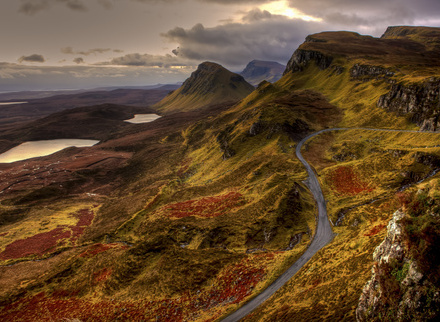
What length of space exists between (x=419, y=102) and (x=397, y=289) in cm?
9666

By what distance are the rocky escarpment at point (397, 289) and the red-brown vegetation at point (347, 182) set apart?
39484 mm

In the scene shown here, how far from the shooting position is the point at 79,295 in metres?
42.8

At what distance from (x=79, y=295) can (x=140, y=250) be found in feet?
41.4

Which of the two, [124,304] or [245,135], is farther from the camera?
[245,135]

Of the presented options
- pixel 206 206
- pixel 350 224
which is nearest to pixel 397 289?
pixel 350 224

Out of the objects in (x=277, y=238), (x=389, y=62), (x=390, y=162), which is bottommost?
(x=277, y=238)

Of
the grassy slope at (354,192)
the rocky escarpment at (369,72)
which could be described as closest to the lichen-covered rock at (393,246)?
the grassy slope at (354,192)

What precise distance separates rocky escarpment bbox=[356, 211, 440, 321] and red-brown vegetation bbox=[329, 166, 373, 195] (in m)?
39.5

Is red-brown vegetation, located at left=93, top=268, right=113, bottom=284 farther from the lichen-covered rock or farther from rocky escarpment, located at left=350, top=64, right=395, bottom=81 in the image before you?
rocky escarpment, located at left=350, top=64, right=395, bottom=81

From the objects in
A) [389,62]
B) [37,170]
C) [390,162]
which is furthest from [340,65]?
[37,170]

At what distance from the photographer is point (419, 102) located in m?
86.8

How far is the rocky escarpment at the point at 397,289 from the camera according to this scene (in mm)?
17000

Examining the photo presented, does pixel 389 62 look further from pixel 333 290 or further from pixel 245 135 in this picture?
pixel 333 290

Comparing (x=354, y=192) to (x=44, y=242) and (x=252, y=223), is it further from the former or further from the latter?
(x=44, y=242)
